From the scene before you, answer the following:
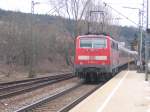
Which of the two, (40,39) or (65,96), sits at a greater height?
(40,39)

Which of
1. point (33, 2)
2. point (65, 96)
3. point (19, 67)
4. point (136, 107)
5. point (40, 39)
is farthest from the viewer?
point (40, 39)

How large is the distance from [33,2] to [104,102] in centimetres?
2508

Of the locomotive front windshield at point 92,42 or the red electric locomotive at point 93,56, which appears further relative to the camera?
the locomotive front windshield at point 92,42

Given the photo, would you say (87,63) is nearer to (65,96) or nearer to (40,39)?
(65,96)

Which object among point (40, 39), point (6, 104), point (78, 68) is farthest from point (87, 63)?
point (40, 39)

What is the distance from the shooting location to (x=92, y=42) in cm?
3366

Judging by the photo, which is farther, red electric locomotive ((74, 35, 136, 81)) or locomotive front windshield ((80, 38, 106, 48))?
locomotive front windshield ((80, 38, 106, 48))

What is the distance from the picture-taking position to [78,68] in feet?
108

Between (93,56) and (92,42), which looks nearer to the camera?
(93,56)

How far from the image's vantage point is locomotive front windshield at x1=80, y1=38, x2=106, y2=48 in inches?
1323

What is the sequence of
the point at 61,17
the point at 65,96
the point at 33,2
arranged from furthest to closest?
the point at 61,17 → the point at 33,2 → the point at 65,96

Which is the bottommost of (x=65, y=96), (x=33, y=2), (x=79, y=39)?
(x=65, y=96)

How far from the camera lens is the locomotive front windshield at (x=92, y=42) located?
3359cm

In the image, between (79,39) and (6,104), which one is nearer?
(6,104)
